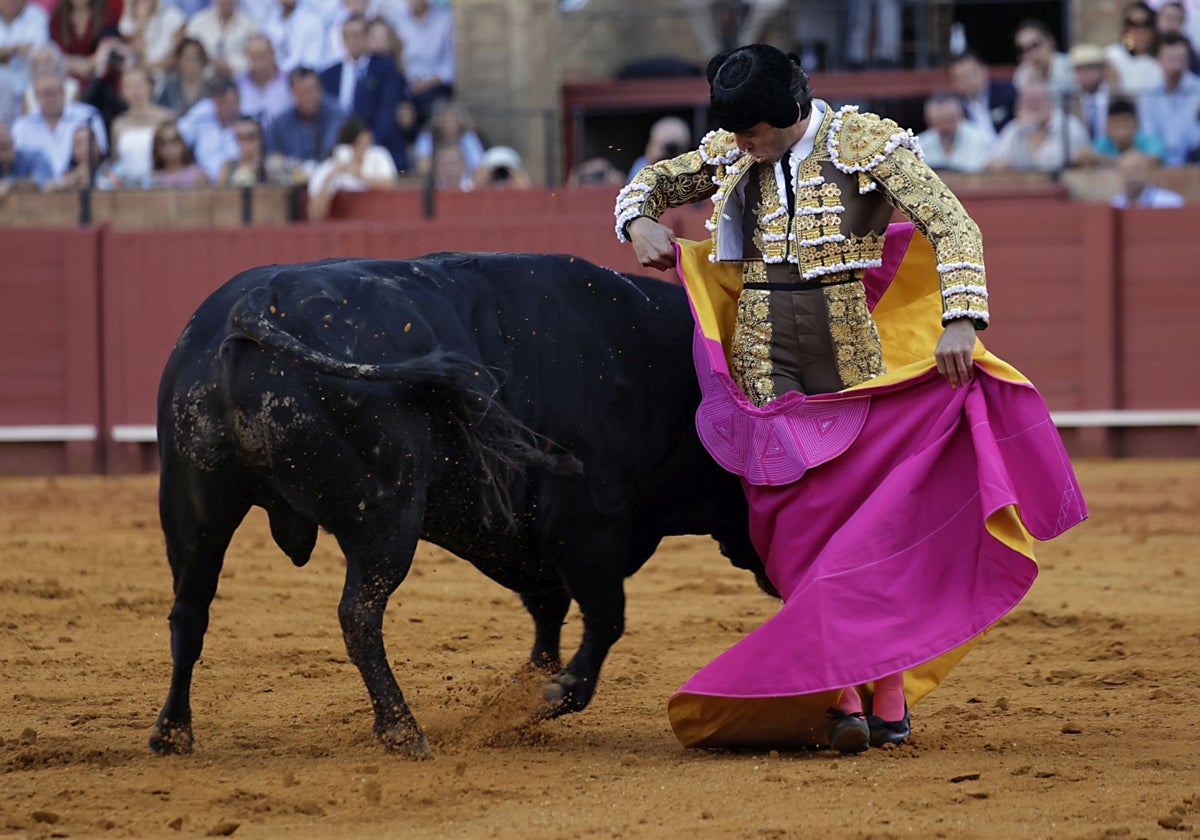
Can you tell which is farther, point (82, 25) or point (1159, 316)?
point (82, 25)

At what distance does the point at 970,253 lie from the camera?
3.08m

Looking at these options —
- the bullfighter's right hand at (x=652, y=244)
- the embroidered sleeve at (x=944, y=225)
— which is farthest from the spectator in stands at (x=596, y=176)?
the embroidered sleeve at (x=944, y=225)

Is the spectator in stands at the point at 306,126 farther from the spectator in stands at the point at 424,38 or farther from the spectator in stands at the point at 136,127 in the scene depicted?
the spectator in stands at the point at 424,38

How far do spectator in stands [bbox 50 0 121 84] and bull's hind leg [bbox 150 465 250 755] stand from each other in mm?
8812

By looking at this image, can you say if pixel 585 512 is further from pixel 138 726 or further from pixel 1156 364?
pixel 1156 364

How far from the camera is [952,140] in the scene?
906 cm

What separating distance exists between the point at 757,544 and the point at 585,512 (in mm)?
358

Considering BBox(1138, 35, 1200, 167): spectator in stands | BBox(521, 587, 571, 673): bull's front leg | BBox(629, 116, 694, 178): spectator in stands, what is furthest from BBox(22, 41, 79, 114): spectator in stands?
BBox(521, 587, 571, 673): bull's front leg

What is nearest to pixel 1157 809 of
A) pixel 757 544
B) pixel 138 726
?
pixel 757 544

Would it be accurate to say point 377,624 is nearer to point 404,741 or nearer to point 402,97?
point 404,741

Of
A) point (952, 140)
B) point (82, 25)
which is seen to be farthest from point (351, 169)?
point (952, 140)

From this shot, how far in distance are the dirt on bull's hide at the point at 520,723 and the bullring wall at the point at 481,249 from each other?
8.90 ft

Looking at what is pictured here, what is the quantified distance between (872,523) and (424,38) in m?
8.34

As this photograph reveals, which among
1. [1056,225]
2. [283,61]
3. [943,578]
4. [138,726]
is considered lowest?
[138,726]
